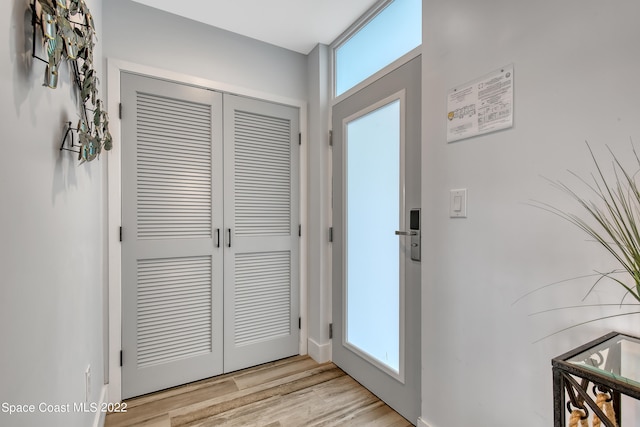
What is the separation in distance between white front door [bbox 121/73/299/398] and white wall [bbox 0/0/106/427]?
0.70 meters

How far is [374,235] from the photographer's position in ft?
6.57

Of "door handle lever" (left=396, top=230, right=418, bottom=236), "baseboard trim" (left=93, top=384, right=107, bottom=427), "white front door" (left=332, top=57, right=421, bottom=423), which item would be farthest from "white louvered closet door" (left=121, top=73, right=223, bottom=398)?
"door handle lever" (left=396, top=230, right=418, bottom=236)

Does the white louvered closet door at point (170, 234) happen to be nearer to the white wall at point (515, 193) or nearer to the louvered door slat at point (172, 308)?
the louvered door slat at point (172, 308)

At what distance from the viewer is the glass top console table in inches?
27.5

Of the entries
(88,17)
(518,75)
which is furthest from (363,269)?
(88,17)

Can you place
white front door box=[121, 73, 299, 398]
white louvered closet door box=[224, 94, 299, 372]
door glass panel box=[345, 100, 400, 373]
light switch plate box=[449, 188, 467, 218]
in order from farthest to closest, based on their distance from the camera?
white louvered closet door box=[224, 94, 299, 372] < white front door box=[121, 73, 299, 398] < door glass panel box=[345, 100, 400, 373] < light switch plate box=[449, 188, 467, 218]

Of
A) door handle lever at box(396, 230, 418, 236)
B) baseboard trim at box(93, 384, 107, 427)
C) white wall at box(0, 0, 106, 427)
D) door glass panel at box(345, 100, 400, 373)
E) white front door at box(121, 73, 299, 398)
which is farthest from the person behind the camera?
white front door at box(121, 73, 299, 398)

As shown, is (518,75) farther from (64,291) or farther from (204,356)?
(204,356)

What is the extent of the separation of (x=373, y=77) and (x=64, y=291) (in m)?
1.89

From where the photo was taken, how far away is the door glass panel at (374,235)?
6.08 ft

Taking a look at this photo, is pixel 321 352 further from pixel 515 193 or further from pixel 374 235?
pixel 515 193

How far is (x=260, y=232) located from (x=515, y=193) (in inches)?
67.8

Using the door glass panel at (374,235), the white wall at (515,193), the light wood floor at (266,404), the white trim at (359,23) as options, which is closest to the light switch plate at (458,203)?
the white wall at (515,193)

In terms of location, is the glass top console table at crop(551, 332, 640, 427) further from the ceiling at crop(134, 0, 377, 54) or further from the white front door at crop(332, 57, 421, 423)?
the ceiling at crop(134, 0, 377, 54)
